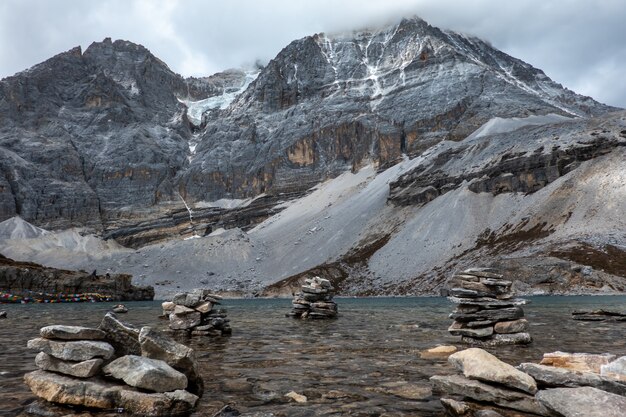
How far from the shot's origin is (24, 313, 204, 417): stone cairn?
988cm

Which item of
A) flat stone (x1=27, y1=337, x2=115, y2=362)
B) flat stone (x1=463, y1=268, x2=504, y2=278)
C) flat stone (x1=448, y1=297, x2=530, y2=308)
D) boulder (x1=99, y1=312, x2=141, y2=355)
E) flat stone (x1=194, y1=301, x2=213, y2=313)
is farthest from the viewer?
flat stone (x1=194, y1=301, x2=213, y2=313)

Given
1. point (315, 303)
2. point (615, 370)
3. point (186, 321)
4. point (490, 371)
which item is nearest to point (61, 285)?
point (315, 303)

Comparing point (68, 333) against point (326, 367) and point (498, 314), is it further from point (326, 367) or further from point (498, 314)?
point (498, 314)

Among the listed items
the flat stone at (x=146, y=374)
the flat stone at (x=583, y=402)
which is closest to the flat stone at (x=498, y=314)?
the flat stone at (x=583, y=402)

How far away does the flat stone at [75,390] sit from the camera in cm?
997

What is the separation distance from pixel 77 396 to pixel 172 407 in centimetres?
237

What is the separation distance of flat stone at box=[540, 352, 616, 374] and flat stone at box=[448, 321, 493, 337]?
1101 cm

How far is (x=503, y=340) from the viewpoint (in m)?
21.1

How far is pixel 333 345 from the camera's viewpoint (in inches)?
858

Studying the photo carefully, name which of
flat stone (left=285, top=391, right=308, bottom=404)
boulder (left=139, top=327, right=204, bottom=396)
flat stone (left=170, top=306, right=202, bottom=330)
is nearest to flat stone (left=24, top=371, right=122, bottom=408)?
boulder (left=139, top=327, right=204, bottom=396)

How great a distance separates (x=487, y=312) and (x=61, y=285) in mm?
162499

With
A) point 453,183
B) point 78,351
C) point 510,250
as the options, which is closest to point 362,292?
point 510,250

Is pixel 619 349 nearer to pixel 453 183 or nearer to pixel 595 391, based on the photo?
pixel 595 391

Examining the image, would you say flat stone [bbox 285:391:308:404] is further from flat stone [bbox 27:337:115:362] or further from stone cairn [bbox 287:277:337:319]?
stone cairn [bbox 287:277:337:319]
